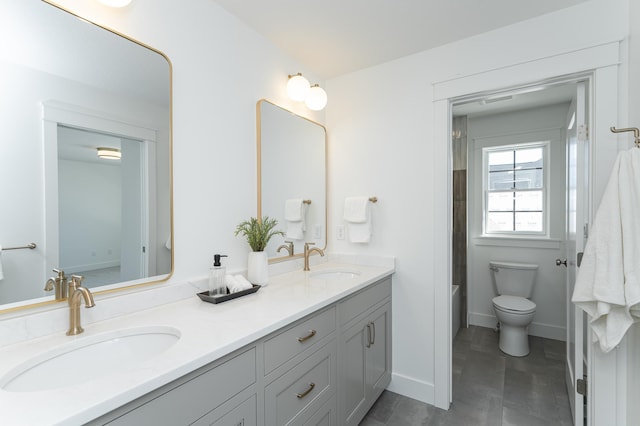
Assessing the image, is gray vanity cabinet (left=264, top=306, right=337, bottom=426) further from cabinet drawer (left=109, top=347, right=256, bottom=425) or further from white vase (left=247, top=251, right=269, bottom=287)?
white vase (left=247, top=251, right=269, bottom=287)

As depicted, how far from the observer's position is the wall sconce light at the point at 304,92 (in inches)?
82.3

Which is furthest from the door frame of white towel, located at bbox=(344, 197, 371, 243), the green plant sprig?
the green plant sprig

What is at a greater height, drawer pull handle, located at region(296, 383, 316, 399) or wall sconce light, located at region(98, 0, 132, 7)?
wall sconce light, located at region(98, 0, 132, 7)

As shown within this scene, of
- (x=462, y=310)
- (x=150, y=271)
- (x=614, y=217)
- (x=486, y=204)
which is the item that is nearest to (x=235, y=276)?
(x=150, y=271)

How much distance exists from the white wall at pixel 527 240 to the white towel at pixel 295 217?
2.11 m

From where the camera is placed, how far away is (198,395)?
889 millimetres

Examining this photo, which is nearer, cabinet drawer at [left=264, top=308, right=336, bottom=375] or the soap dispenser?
cabinet drawer at [left=264, top=308, right=336, bottom=375]

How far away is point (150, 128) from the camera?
4.48 ft

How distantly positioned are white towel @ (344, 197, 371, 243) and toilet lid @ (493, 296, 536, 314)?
4.92 ft

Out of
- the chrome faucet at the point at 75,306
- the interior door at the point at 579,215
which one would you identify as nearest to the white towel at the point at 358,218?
the interior door at the point at 579,215

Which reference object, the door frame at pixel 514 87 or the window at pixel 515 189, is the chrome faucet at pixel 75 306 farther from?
the window at pixel 515 189

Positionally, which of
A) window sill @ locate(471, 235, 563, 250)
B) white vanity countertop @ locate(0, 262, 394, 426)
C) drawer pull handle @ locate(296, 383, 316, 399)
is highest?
window sill @ locate(471, 235, 563, 250)

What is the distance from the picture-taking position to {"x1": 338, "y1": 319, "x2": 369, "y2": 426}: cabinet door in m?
1.61

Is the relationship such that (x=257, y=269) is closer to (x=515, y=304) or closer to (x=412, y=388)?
(x=412, y=388)
